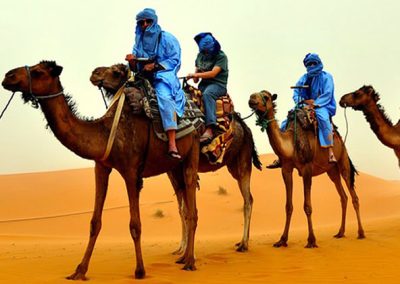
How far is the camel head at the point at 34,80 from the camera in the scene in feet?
22.3

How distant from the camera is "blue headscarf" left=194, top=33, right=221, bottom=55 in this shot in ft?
33.7

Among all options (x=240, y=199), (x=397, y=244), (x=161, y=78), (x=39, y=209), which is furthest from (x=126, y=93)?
(x=39, y=209)

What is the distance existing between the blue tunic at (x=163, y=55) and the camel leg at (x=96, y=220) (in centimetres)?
125

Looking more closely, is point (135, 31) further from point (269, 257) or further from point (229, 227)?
point (229, 227)

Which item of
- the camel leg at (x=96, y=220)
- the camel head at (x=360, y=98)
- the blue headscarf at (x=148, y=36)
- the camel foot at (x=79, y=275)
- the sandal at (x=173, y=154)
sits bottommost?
the camel foot at (x=79, y=275)

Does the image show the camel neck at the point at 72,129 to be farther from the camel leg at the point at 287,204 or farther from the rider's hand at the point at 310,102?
the rider's hand at the point at 310,102

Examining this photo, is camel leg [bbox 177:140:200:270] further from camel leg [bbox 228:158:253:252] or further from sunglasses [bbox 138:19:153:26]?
camel leg [bbox 228:158:253:252]

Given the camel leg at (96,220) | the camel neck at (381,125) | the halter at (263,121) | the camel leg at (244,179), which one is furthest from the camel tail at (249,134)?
the camel leg at (96,220)

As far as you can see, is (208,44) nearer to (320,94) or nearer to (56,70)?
(320,94)

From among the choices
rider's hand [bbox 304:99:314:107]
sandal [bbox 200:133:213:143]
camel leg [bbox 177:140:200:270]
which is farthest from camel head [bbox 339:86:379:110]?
camel leg [bbox 177:140:200:270]

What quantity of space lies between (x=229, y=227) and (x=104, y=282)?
14413mm

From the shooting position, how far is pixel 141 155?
25.3 ft

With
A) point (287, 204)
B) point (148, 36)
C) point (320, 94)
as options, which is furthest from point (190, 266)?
point (320, 94)

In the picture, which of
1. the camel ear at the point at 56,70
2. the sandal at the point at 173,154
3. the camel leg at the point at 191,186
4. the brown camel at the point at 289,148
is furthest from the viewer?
the brown camel at the point at 289,148
